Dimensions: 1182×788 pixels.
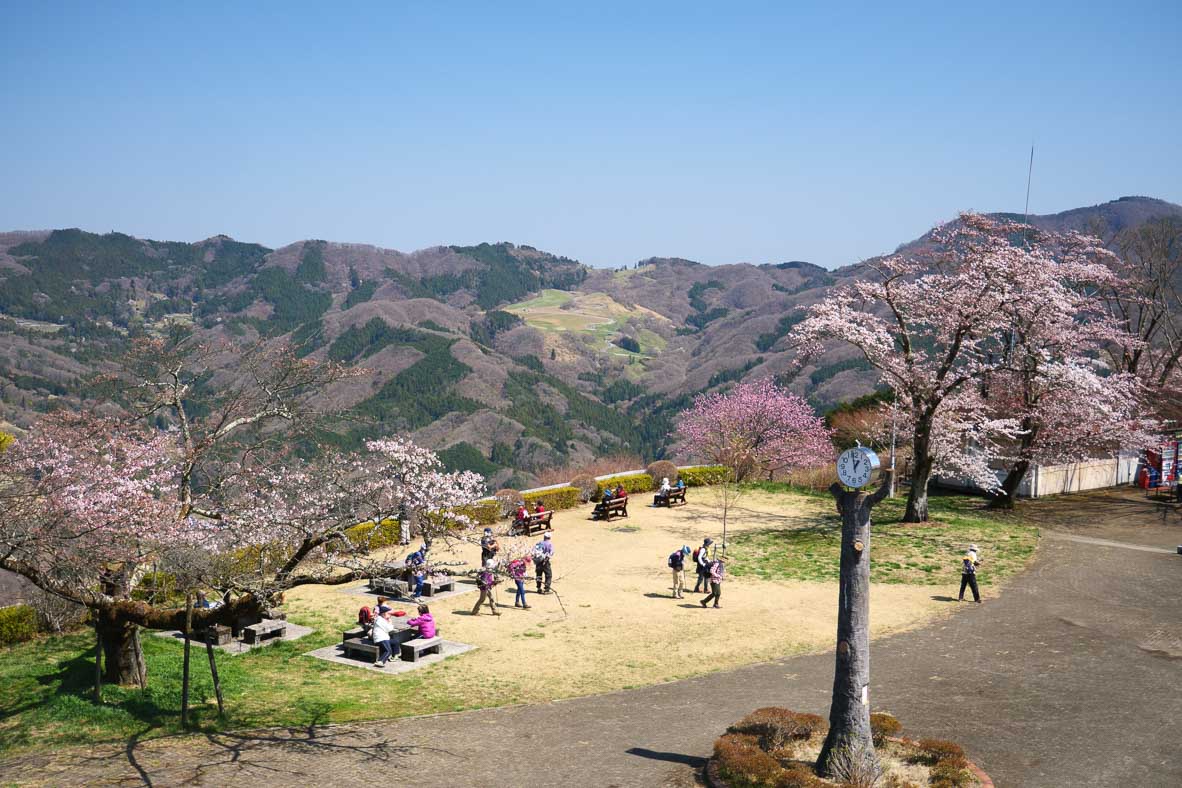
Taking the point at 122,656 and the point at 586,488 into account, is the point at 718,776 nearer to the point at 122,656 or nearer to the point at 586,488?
the point at 122,656

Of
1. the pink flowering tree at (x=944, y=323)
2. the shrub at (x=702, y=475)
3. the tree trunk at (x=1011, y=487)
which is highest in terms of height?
the pink flowering tree at (x=944, y=323)

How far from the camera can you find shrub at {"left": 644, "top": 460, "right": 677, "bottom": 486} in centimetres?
3419

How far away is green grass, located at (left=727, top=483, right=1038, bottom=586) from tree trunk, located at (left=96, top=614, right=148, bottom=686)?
1363cm

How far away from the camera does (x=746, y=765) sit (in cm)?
1003

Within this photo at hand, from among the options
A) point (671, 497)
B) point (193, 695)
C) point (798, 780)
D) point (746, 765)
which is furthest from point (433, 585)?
point (671, 497)

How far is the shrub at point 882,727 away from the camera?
10.9 meters

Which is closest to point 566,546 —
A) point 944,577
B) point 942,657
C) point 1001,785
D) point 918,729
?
point 944,577

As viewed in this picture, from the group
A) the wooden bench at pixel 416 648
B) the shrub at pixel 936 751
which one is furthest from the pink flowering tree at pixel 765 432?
the shrub at pixel 936 751

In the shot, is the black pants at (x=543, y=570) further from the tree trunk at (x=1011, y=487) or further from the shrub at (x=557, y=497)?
the tree trunk at (x=1011, y=487)

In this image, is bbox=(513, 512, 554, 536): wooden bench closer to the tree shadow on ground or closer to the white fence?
the tree shadow on ground

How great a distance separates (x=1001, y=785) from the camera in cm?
1012

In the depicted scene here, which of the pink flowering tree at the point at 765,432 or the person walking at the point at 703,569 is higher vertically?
the pink flowering tree at the point at 765,432

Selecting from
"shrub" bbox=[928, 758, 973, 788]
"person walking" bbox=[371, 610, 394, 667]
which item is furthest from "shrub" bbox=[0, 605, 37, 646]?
"shrub" bbox=[928, 758, 973, 788]

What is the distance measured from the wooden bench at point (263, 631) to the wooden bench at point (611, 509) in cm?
1318
